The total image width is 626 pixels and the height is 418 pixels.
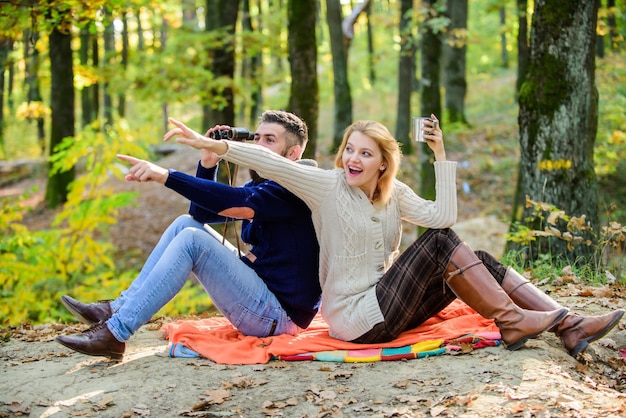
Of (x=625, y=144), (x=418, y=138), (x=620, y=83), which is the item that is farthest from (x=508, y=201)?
(x=418, y=138)

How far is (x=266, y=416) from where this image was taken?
3.63 metres

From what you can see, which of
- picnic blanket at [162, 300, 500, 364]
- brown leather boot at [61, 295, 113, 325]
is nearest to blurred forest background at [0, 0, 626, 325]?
picnic blanket at [162, 300, 500, 364]

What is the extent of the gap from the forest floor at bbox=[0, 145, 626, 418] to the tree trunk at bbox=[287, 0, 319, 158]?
200 inches

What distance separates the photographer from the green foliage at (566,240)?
5996 mm

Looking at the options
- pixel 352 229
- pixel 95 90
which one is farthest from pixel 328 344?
pixel 95 90

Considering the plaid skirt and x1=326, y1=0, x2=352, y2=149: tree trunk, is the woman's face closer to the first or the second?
the plaid skirt

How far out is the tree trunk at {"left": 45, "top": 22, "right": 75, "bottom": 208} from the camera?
1345cm

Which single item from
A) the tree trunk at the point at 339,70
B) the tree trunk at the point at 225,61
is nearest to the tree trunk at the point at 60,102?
the tree trunk at the point at 225,61

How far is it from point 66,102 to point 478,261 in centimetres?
1189

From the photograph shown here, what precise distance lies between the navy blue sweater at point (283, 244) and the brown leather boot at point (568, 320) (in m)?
1.29

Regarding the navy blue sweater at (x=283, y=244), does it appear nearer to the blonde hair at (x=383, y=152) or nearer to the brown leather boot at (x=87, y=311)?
the blonde hair at (x=383, y=152)

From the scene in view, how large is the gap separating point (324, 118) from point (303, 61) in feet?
49.2

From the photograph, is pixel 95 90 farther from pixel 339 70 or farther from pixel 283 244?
pixel 283 244

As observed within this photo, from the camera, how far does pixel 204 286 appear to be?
4.45 meters
